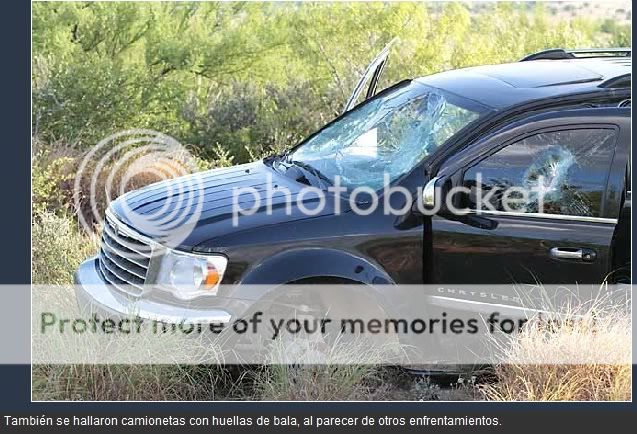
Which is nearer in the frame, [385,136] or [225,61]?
[385,136]

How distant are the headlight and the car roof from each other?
5.51ft

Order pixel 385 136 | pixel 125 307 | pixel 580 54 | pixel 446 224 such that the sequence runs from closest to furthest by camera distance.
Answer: pixel 446 224, pixel 125 307, pixel 385 136, pixel 580 54

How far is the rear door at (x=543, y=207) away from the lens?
4.91m

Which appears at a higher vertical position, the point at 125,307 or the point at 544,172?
the point at 544,172

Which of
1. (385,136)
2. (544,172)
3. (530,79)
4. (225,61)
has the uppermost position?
(225,61)

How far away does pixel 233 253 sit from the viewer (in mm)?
4844

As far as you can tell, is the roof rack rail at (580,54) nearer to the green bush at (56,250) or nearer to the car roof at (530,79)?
the car roof at (530,79)

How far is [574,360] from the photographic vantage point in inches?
192

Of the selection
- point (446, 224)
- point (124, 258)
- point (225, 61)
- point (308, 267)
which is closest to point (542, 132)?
point (446, 224)

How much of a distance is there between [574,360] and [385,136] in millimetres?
1659

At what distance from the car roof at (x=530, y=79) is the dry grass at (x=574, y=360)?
1193 mm

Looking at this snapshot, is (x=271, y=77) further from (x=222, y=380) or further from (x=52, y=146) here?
(x=222, y=380)

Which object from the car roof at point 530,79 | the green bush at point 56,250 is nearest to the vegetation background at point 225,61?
the green bush at point 56,250

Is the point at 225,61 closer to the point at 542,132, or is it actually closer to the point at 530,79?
the point at 530,79
